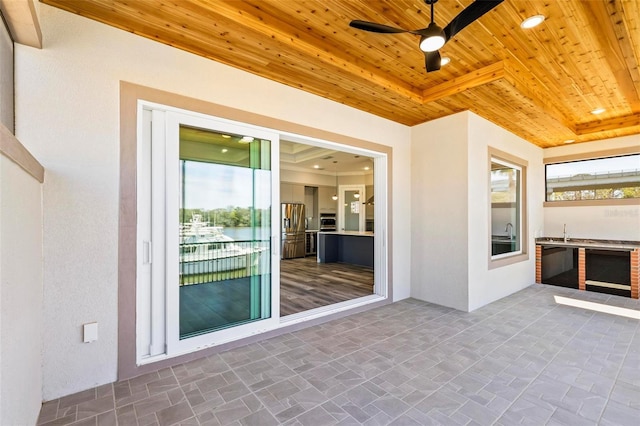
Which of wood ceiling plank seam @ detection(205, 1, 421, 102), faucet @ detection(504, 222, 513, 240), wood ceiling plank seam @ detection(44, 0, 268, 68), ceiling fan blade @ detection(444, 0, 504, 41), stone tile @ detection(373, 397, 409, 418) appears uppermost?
wood ceiling plank seam @ detection(205, 1, 421, 102)

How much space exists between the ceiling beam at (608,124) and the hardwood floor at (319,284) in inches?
197

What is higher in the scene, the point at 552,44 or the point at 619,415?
the point at 552,44

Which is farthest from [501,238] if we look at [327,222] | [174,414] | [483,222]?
[327,222]

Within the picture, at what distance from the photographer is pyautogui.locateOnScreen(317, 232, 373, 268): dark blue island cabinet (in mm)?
7566

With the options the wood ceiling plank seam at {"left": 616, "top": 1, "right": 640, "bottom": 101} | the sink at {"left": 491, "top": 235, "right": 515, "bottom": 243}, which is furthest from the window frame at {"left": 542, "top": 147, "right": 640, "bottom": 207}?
the wood ceiling plank seam at {"left": 616, "top": 1, "right": 640, "bottom": 101}

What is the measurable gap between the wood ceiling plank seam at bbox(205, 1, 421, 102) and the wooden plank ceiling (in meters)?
0.01

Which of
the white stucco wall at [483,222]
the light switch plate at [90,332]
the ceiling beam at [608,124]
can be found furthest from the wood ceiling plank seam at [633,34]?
the light switch plate at [90,332]

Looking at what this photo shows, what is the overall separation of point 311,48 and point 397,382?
3.12m

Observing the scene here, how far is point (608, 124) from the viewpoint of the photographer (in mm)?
5125

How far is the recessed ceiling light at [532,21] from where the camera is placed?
246 centimetres

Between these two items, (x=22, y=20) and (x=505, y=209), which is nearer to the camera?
(x=22, y=20)

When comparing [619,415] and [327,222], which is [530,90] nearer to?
[619,415]

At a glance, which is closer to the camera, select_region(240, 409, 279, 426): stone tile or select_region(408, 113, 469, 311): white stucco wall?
select_region(240, 409, 279, 426): stone tile

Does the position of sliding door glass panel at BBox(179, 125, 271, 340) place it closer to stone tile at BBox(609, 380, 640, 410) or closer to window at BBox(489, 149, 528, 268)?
stone tile at BBox(609, 380, 640, 410)
